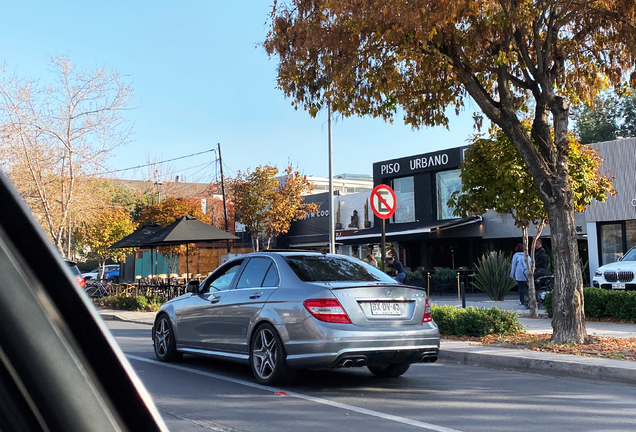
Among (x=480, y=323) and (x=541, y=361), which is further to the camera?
(x=480, y=323)

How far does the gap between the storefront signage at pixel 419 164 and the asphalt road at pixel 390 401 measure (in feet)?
73.4

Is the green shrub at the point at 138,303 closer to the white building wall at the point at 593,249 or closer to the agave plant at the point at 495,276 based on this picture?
the agave plant at the point at 495,276

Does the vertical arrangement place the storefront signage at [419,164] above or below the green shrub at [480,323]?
above

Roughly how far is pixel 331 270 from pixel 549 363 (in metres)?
3.42

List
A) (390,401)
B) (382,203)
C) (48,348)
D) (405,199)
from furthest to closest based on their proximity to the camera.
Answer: (405,199) → (382,203) → (390,401) → (48,348)

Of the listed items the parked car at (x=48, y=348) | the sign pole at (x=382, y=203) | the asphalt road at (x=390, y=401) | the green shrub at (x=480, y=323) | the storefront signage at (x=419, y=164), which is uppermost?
the storefront signage at (x=419, y=164)

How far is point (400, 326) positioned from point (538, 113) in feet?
19.3

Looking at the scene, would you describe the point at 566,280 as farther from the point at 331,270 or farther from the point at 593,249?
the point at 593,249

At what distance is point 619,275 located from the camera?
16828 millimetres

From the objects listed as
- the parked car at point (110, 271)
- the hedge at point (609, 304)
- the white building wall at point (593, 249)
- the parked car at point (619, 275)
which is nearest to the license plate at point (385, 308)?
the hedge at point (609, 304)

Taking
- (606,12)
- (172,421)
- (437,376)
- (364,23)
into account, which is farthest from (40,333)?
(606,12)

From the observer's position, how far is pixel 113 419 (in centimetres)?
106

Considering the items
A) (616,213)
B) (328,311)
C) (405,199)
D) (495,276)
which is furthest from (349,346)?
(405,199)

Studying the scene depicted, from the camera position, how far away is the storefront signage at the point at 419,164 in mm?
30942
